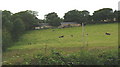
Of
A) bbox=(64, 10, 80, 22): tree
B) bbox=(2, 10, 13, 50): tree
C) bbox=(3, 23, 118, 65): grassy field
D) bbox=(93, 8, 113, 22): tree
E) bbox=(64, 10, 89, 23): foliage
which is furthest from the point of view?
bbox=(64, 10, 80, 22): tree

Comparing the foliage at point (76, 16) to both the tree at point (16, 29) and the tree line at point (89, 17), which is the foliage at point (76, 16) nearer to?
the tree line at point (89, 17)

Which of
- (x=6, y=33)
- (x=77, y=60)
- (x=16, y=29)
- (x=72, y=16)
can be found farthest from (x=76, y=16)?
(x=77, y=60)

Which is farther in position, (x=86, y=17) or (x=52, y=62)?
(x=86, y=17)

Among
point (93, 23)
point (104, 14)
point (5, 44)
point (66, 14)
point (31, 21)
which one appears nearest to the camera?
point (5, 44)

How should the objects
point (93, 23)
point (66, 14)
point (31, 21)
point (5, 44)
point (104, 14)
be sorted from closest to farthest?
point (5, 44) < point (31, 21) < point (93, 23) < point (104, 14) < point (66, 14)

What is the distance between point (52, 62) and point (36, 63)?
0.49m

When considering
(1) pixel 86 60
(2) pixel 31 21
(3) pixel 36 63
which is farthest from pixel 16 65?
(2) pixel 31 21

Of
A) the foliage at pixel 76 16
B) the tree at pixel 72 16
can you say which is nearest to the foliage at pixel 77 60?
the foliage at pixel 76 16

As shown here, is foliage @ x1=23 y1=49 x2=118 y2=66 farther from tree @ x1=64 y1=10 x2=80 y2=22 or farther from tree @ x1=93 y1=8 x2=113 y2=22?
tree @ x1=93 y1=8 x2=113 y2=22

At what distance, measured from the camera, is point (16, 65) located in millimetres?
4848

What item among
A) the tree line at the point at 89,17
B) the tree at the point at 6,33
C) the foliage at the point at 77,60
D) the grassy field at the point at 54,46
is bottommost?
the grassy field at the point at 54,46

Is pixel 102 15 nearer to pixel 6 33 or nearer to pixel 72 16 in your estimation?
pixel 72 16

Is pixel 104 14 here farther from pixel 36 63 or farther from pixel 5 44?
pixel 36 63

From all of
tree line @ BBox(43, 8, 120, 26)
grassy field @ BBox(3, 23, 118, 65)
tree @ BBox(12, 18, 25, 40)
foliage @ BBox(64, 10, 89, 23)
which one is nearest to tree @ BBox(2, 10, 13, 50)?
grassy field @ BBox(3, 23, 118, 65)
